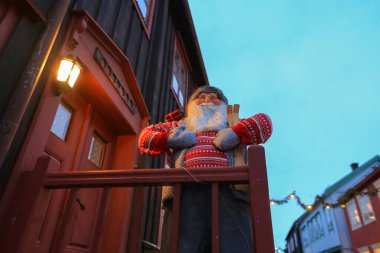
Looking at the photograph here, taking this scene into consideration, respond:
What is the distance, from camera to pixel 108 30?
374cm

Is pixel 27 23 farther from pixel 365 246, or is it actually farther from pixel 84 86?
pixel 365 246

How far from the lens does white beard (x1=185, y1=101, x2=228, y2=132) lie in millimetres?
2260

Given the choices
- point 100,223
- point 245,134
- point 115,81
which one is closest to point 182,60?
point 115,81

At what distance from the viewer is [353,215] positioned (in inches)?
728

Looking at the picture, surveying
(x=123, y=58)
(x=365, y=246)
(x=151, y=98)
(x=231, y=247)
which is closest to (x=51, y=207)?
(x=231, y=247)

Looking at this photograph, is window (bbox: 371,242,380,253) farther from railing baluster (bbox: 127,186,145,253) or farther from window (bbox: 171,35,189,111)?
railing baluster (bbox: 127,186,145,253)

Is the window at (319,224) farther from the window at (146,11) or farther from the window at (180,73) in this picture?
the window at (146,11)

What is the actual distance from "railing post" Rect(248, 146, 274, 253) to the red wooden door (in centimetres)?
185

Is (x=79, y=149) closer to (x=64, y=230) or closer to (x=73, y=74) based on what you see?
(x=73, y=74)

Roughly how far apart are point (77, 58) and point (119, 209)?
185 centimetres

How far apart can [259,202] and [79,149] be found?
2.28 meters

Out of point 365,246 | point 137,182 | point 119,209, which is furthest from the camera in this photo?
point 365,246

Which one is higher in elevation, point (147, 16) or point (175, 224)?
point (147, 16)

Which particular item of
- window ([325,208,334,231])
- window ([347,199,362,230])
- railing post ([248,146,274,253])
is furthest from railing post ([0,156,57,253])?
window ([325,208,334,231])
